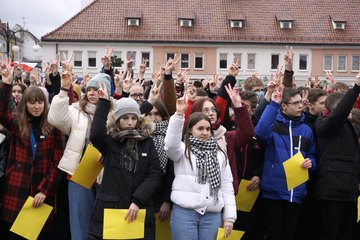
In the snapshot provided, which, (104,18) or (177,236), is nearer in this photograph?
(177,236)

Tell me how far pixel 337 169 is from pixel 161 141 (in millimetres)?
1944

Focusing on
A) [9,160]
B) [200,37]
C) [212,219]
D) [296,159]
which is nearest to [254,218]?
[296,159]

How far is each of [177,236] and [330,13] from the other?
158ft

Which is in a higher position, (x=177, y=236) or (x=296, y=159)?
(x=296, y=159)

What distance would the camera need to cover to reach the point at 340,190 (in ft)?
18.6

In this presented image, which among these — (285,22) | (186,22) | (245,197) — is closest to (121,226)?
(245,197)

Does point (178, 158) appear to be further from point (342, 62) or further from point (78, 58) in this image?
point (342, 62)

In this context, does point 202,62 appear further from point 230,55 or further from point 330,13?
point 330,13

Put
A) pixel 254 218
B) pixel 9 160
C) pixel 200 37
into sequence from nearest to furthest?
pixel 9 160
pixel 254 218
pixel 200 37

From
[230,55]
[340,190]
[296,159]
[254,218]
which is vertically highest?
[230,55]

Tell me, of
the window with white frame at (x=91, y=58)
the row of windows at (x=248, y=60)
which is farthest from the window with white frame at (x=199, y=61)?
the window with white frame at (x=91, y=58)

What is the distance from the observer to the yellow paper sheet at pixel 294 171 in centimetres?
556

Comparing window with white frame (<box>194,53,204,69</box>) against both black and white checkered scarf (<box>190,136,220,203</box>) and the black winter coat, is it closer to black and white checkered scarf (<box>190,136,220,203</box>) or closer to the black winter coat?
the black winter coat

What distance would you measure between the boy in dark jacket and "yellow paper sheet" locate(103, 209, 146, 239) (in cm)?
212
